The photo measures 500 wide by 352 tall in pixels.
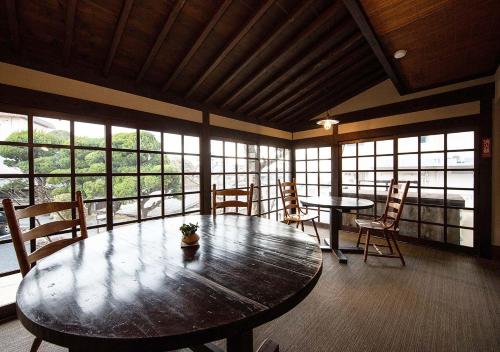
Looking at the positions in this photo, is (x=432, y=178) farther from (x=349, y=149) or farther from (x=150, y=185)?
(x=150, y=185)

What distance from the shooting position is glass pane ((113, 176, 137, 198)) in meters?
2.66

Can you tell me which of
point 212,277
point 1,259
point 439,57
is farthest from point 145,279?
point 439,57

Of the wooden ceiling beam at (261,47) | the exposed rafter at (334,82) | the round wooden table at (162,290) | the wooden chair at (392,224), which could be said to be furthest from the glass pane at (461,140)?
the round wooden table at (162,290)

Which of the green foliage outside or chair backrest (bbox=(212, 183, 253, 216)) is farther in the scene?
chair backrest (bbox=(212, 183, 253, 216))

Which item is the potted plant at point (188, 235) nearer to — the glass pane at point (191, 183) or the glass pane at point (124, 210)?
the glass pane at point (124, 210)

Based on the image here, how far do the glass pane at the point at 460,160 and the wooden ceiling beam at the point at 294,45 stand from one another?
2763mm

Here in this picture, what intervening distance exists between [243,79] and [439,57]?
242cm

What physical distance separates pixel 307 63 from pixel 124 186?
2908 millimetres

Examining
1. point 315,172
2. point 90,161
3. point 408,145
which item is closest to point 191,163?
point 90,161

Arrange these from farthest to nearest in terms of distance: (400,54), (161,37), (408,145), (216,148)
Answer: (216,148)
(408,145)
(400,54)
(161,37)

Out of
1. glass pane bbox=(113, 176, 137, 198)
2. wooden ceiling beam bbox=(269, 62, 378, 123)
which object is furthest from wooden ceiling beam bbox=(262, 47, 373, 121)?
glass pane bbox=(113, 176, 137, 198)

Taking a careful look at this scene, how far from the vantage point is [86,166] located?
2.46m

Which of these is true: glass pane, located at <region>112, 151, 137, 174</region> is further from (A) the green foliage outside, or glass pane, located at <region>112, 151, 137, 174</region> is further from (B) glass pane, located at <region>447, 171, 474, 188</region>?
(B) glass pane, located at <region>447, 171, 474, 188</region>

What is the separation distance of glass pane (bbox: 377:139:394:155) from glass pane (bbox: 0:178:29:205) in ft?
16.0
